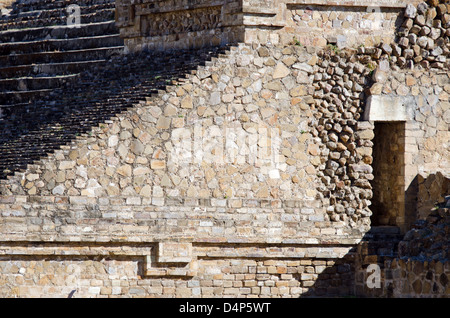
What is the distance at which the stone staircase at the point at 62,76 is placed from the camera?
65.1 feet

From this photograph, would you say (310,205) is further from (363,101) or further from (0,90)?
(0,90)

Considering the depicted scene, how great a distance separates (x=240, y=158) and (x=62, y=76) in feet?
17.2

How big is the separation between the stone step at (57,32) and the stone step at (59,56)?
528 millimetres

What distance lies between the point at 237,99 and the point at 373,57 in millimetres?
2655

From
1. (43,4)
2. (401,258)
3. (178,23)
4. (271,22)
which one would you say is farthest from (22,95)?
(401,258)

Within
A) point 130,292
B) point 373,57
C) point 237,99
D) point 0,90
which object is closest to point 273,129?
point 237,99

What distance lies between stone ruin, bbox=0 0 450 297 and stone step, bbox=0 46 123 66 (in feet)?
4.77

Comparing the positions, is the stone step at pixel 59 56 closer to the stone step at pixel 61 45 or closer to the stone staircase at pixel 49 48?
the stone staircase at pixel 49 48

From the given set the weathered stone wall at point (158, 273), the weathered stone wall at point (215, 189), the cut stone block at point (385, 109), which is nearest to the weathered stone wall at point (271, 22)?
the weathered stone wall at point (215, 189)

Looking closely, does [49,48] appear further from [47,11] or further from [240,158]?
[240,158]

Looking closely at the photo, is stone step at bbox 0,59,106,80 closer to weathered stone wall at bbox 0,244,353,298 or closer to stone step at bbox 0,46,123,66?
stone step at bbox 0,46,123,66

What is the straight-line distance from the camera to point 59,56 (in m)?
24.3

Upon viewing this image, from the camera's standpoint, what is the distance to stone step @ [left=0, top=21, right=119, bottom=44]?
24.2 m

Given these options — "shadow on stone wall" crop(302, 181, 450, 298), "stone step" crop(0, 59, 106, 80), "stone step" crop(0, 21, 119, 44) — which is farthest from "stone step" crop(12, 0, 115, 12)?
"shadow on stone wall" crop(302, 181, 450, 298)
